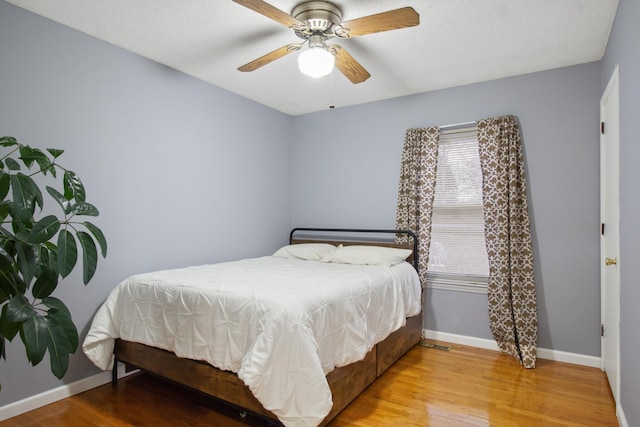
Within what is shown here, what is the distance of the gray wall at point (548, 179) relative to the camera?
3.02 m

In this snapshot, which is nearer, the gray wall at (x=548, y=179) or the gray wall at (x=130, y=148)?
the gray wall at (x=130, y=148)

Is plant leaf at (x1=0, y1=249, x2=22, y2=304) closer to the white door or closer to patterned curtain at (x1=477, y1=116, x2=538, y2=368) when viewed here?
the white door

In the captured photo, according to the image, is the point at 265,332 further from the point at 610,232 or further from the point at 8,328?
the point at 610,232

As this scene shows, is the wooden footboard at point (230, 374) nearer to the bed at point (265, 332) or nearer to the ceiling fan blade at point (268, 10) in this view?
the bed at point (265, 332)

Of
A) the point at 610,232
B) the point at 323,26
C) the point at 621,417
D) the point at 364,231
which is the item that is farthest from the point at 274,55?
the point at 621,417

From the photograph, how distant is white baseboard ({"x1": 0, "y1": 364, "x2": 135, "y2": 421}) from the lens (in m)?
2.26

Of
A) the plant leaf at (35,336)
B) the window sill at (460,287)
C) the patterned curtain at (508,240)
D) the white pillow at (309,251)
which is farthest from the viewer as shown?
the white pillow at (309,251)

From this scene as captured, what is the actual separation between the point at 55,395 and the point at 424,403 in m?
2.43

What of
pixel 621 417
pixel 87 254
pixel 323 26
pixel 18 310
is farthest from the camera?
pixel 323 26

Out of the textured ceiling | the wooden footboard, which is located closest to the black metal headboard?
the wooden footboard

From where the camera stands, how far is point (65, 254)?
1.59m

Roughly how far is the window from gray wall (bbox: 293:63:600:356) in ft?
0.48

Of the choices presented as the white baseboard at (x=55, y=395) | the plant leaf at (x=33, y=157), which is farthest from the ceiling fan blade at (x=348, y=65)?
the white baseboard at (x=55, y=395)

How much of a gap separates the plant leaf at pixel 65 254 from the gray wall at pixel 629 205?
2551 mm
